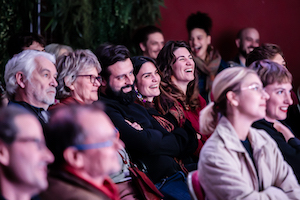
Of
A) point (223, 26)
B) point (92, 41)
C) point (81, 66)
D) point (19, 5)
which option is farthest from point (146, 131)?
point (223, 26)

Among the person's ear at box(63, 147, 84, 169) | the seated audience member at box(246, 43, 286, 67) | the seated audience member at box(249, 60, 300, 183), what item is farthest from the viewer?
the seated audience member at box(246, 43, 286, 67)

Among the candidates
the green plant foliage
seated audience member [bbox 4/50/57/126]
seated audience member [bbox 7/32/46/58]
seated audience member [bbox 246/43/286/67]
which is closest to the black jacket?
seated audience member [bbox 4/50/57/126]

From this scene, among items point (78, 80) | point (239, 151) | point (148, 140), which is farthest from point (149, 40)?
point (239, 151)

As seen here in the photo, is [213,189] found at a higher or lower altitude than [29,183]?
lower

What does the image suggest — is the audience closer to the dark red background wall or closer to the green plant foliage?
the green plant foliage

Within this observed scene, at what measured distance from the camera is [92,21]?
4566mm

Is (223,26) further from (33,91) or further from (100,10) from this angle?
(33,91)

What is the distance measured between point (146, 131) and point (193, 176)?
28.9 inches

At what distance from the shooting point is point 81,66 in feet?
8.93

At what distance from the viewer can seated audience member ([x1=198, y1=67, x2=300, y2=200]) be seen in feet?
6.27

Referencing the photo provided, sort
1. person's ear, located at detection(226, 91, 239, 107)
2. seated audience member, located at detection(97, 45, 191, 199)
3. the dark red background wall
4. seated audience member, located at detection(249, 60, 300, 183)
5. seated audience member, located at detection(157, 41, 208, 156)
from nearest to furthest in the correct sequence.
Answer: person's ear, located at detection(226, 91, 239, 107)
seated audience member, located at detection(249, 60, 300, 183)
seated audience member, located at detection(97, 45, 191, 199)
seated audience member, located at detection(157, 41, 208, 156)
the dark red background wall

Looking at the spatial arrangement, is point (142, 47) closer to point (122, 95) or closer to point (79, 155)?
point (122, 95)

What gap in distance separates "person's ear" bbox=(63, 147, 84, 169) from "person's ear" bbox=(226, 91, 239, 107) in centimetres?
88

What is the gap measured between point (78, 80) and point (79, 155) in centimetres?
128
